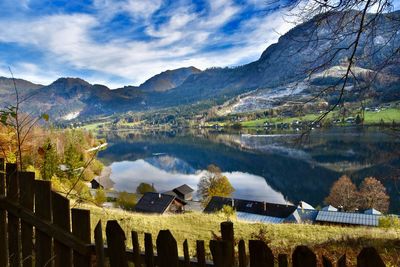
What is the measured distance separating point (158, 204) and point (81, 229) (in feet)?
108

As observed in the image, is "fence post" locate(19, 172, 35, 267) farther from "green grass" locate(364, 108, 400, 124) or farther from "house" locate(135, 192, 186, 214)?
"house" locate(135, 192, 186, 214)

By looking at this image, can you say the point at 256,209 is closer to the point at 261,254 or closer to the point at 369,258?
the point at 261,254

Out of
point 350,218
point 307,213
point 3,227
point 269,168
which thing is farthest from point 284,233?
point 269,168

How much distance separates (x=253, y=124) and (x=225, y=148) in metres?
60.5

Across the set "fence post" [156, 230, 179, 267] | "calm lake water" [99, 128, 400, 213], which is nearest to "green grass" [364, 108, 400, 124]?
"fence post" [156, 230, 179, 267]

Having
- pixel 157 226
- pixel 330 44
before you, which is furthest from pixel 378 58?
pixel 157 226

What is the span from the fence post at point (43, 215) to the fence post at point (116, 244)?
1.59 ft

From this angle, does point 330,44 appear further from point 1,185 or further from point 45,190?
point 1,185

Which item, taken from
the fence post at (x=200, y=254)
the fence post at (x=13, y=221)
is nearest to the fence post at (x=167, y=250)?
the fence post at (x=200, y=254)

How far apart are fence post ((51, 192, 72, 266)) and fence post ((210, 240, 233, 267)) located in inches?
41.5

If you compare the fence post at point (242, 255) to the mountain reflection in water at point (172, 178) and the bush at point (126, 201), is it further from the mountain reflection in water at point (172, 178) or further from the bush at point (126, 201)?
the mountain reflection in water at point (172, 178)

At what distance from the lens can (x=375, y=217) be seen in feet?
84.7

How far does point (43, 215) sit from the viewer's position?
7.33ft

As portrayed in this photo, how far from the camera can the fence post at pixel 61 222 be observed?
2170 millimetres
